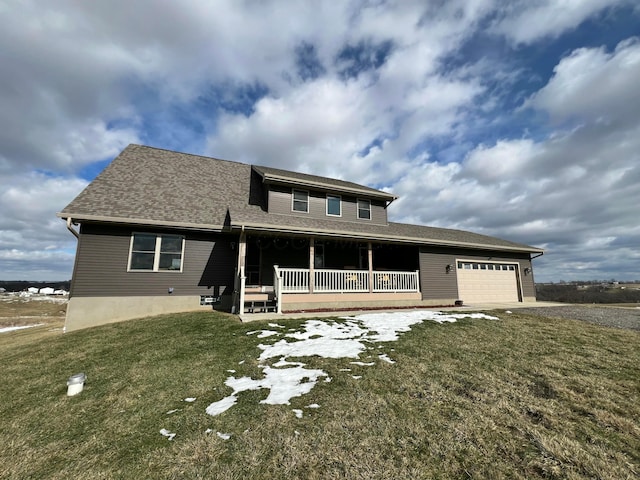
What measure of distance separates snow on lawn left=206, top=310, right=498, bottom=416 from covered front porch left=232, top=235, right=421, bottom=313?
2.07m

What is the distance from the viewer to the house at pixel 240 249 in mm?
10016

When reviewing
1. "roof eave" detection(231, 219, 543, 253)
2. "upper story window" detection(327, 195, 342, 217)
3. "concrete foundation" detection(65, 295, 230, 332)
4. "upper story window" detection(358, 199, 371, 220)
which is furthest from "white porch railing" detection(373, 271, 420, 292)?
"concrete foundation" detection(65, 295, 230, 332)

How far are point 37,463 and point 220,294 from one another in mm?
8328

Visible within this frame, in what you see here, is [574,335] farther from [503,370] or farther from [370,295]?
[370,295]

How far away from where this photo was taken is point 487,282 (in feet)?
52.1

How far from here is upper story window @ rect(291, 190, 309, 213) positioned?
44.3ft

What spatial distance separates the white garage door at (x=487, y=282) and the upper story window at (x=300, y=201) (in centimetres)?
888

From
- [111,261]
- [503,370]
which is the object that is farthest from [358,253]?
[111,261]

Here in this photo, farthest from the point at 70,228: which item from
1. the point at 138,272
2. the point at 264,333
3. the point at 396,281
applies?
the point at 396,281

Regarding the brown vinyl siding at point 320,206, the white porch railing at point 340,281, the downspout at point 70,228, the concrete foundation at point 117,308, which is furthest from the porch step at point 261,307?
the downspout at point 70,228

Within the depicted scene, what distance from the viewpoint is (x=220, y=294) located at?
37.1ft

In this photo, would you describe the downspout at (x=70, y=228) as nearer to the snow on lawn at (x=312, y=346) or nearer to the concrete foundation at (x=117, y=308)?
Result: the concrete foundation at (x=117, y=308)

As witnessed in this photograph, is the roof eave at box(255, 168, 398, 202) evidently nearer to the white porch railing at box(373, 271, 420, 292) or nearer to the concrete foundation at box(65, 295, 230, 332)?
the white porch railing at box(373, 271, 420, 292)

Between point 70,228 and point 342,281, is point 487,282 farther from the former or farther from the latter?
point 70,228
